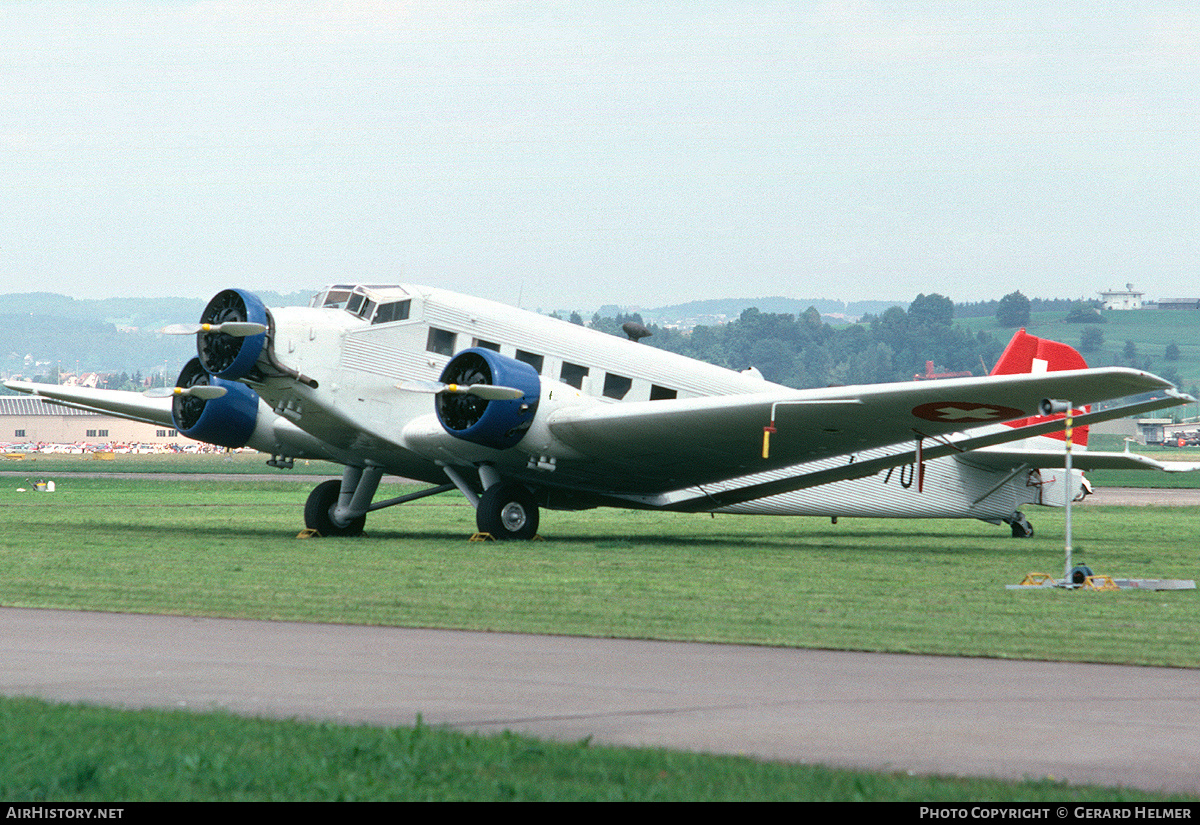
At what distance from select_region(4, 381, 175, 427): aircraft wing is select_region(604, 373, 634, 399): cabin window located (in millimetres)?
10290

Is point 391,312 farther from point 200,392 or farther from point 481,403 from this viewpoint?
point 200,392

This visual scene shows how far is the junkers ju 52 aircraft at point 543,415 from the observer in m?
23.6

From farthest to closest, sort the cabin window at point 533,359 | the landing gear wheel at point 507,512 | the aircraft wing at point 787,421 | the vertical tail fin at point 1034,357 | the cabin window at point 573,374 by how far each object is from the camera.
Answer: the vertical tail fin at point 1034,357 → the cabin window at point 573,374 → the cabin window at point 533,359 → the landing gear wheel at point 507,512 → the aircraft wing at point 787,421

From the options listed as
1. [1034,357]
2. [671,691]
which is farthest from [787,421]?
[671,691]

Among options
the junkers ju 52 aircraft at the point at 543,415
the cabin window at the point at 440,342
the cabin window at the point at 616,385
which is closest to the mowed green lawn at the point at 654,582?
the junkers ju 52 aircraft at the point at 543,415

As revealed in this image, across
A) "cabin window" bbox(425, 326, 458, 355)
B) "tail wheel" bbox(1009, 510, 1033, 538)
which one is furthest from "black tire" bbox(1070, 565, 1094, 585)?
"tail wheel" bbox(1009, 510, 1033, 538)

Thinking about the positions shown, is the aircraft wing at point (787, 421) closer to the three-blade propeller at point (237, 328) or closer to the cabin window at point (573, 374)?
the cabin window at point (573, 374)

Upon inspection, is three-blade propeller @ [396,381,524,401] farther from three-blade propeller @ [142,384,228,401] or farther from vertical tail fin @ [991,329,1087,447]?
vertical tail fin @ [991,329,1087,447]

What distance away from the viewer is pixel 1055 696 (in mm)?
9742

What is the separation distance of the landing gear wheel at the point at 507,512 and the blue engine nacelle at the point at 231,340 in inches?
198

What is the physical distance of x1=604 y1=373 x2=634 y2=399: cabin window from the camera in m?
26.8

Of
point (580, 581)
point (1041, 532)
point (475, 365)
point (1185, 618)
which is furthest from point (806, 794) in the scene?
point (1041, 532)

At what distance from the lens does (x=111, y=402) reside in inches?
1239
